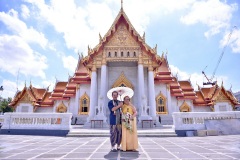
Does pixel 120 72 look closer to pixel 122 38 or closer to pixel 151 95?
pixel 122 38

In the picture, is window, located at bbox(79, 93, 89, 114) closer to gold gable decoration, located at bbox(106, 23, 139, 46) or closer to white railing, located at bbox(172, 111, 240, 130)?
gold gable decoration, located at bbox(106, 23, 139, 46)

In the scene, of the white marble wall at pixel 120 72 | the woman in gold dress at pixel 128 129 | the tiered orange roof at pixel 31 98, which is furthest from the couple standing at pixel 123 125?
the tiered orange roof at pixel 31 98

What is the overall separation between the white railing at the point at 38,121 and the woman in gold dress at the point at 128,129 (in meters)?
5.35

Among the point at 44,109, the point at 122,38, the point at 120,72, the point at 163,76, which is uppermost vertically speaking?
the point at 122,38

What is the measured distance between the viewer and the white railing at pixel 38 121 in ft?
30.7

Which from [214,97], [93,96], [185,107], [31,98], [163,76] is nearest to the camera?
[93,96]

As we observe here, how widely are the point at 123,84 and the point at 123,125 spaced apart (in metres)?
11.5

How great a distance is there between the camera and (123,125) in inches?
189

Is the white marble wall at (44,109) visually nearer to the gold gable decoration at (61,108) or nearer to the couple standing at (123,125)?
the gold gable decoration at (61,108)

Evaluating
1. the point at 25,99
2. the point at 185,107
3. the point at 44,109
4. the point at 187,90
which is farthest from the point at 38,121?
the point at 187,90

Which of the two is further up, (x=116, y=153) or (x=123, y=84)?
(x=123, y=84)

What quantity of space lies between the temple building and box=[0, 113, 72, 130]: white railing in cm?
410

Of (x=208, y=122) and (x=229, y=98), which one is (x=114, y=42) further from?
A: (x=229, y=98)

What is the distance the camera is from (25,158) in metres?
3.82
